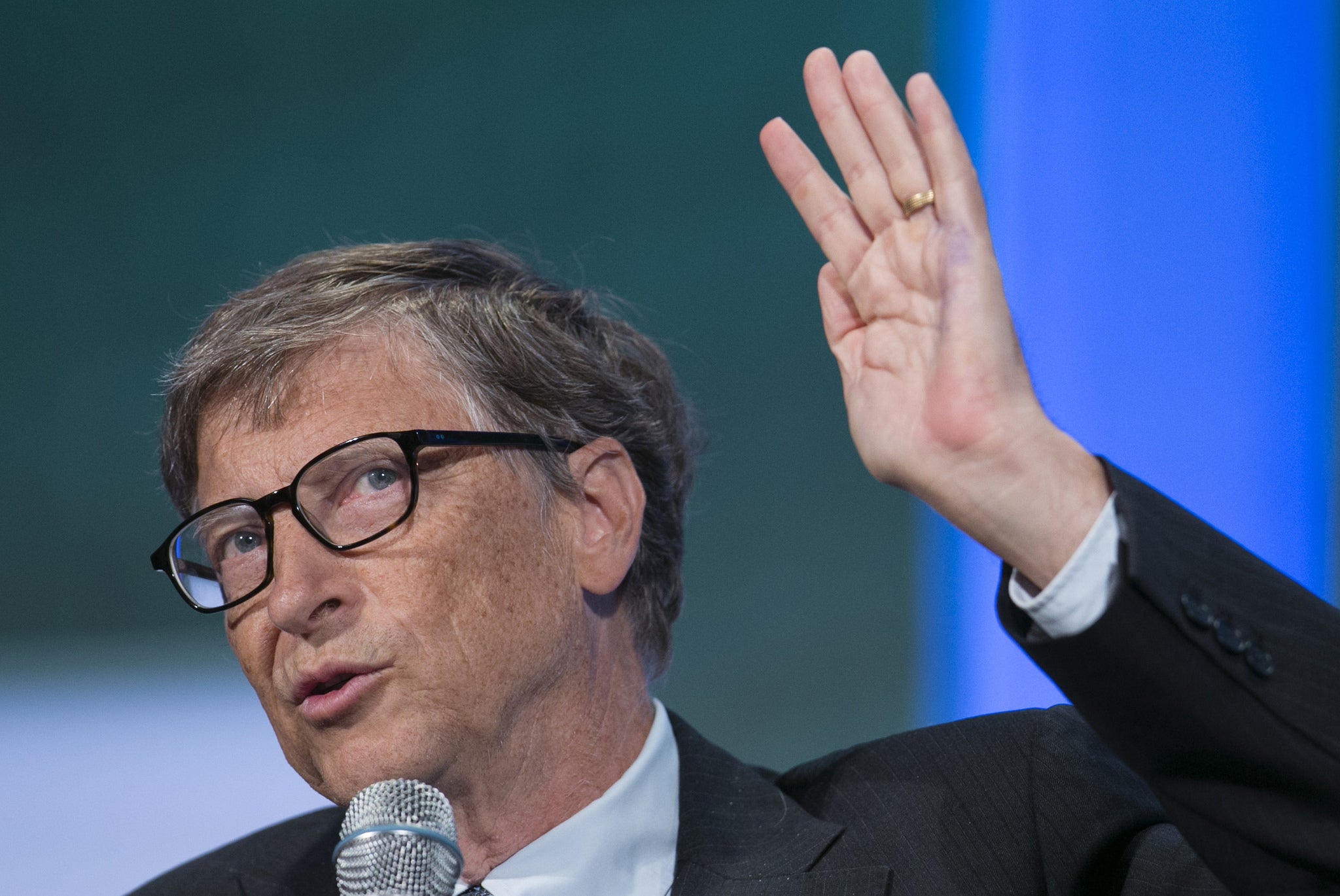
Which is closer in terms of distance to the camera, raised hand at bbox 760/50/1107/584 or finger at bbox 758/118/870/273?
raised hand at bbox 760/50/1107/584

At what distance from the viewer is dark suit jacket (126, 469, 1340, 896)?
1172mm

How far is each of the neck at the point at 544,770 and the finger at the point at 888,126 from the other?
0.83 m

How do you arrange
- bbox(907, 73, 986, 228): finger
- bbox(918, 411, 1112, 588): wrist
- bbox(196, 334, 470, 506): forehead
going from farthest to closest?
bbox(196, 334, 470, 506): forehead → bbox(907, 73, 986, 228): finger → bbox(918, 411, 1112, 588): wrist

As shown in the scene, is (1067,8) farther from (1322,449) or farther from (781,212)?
(1322,449)

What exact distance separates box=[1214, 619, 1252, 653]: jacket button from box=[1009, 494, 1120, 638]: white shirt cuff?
0.35ft

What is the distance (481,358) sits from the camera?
5.98 feet

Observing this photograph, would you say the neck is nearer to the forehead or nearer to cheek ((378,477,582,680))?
cheek ((378,477,582,680))

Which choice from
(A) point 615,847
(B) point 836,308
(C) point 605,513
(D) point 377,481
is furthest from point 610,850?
(B) point 836,308

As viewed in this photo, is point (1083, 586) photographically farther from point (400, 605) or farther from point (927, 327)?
point (400, 605)

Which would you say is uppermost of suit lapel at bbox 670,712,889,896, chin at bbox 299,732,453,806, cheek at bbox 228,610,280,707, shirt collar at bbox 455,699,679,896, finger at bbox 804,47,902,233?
finger at bbox 804,47,902,233

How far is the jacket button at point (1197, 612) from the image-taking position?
46.3 inches

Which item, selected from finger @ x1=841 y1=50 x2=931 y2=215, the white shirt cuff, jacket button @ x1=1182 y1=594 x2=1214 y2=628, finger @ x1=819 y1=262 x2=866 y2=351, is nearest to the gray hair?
finger @ x1=819 y1=262 x2=866 y2=351

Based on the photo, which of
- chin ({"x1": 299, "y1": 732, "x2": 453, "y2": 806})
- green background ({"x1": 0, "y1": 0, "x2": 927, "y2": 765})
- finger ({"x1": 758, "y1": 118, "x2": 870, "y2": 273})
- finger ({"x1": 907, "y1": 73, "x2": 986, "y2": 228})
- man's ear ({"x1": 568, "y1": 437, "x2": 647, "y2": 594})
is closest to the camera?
finger ({"x1": 907, "y1": 73, "x2": 986, "y2": 228})

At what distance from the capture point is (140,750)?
284 centimetres
